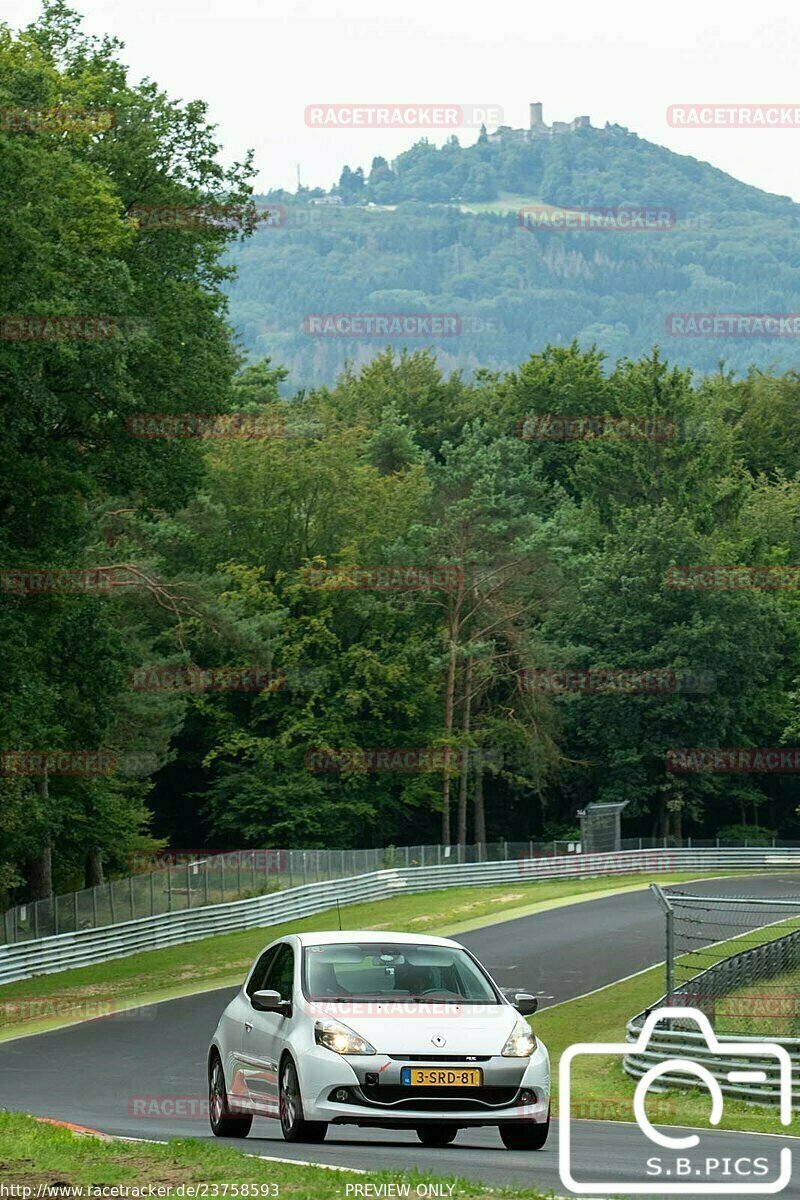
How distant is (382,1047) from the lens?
1227 centimetres

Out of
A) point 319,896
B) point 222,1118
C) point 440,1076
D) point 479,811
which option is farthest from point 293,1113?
point 479,811

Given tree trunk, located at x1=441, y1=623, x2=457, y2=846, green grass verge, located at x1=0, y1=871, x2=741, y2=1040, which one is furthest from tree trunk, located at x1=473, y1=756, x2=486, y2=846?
green grass verge, located at x1=0, y1=871, x2=741, y2=1040

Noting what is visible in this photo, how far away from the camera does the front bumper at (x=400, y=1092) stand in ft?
39.9

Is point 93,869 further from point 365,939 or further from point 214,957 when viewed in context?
point 365,939

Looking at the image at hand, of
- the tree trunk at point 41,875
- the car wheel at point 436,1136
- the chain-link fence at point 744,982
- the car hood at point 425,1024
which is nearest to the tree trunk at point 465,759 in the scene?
the tree trunk at point 41,875

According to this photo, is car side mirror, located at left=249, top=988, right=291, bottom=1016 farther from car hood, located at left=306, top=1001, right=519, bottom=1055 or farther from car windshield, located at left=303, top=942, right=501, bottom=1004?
car hood, located at left=306, top=1001, right=519, bottom=1055

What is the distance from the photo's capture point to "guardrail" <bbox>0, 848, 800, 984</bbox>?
40344mm

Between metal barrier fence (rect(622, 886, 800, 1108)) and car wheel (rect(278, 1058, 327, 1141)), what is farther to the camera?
metal barrier fence (rect(622, 886, 800, 1108))

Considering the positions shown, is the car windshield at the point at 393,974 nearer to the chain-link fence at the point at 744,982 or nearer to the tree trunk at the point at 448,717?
the chain-link fence at the point at 744,982

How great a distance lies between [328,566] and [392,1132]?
62008 mm

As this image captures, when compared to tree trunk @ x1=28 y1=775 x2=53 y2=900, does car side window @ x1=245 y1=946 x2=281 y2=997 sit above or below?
above

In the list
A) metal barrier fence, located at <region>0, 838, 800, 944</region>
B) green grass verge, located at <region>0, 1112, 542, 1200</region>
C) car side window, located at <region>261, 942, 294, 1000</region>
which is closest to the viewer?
green grass verge, located at <region>0, 1112, 542, 1200</region>

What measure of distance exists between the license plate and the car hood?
0.37 ft

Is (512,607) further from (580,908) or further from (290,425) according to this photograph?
(580,908)
